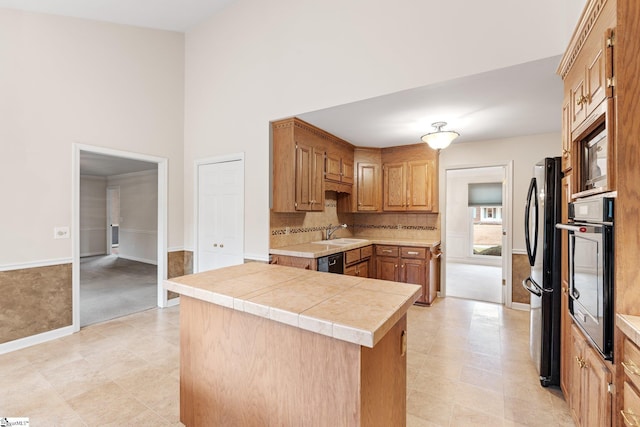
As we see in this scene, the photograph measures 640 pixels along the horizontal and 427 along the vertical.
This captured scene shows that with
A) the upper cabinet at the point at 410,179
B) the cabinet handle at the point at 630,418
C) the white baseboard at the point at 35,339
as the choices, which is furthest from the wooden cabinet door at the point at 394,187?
the white baseboard at the point at 35,339

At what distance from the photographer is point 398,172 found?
15.4ft

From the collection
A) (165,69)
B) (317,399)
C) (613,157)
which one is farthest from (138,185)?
(613,157)

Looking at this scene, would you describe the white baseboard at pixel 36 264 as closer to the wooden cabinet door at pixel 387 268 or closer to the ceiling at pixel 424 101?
the ceiling at pixel 424 101

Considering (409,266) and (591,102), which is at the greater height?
(591,102)

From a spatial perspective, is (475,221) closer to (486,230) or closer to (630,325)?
(486,230)

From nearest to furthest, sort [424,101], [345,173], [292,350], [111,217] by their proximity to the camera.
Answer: [292,350] → [424,101] → [345,173] → [111,217]

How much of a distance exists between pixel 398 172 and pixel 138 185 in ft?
23.9

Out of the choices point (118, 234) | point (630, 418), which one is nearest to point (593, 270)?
point (630, 418)

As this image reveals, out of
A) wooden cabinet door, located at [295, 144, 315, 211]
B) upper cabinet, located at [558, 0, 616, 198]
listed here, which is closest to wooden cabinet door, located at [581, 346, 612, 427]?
upper cabinet, located at [558, 0, 616, 198]

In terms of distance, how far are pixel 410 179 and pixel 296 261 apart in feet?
7.89

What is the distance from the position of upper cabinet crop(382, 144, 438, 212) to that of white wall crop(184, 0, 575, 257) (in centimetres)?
202

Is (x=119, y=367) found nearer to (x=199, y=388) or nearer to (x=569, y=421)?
(x=199, y=388)

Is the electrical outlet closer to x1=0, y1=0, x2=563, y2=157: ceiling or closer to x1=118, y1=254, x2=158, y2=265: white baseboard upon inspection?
x1=0, y1=0, x2=563, y2=157: ceiling

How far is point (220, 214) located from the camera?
159 inches
